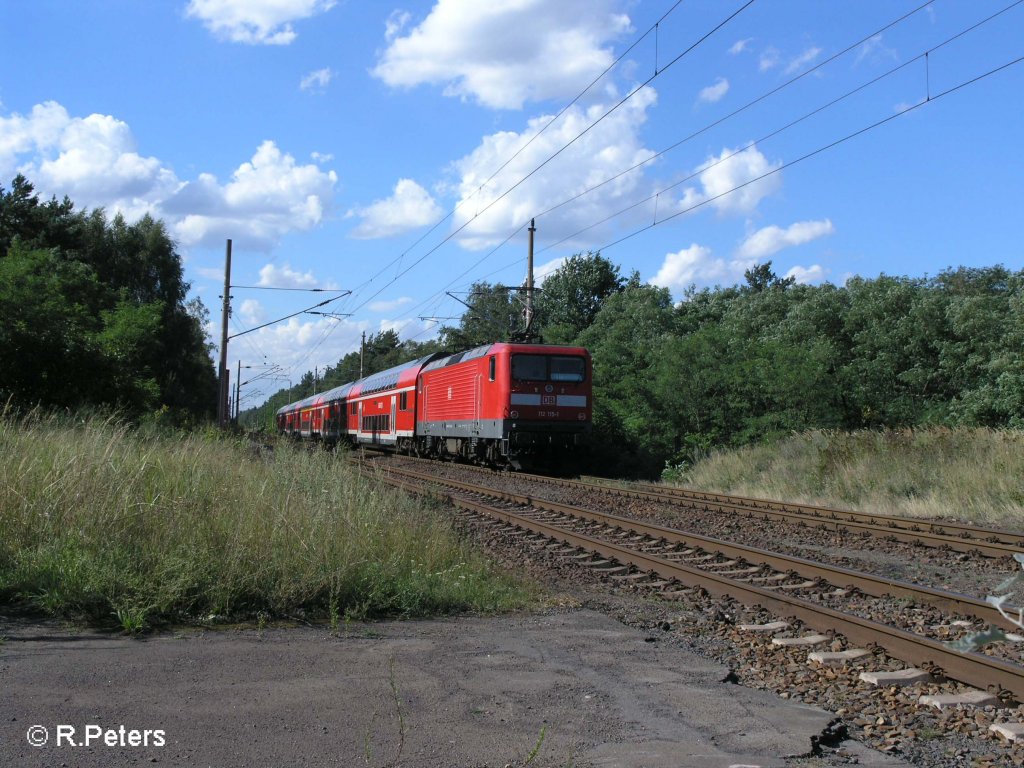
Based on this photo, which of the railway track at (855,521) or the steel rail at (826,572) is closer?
the steel rail at (826,572)

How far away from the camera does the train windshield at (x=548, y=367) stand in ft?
72.9

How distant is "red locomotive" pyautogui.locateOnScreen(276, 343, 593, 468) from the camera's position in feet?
72.7

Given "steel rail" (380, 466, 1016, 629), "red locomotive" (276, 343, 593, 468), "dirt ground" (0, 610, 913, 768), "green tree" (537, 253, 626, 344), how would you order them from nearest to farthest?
1. "dirt ground" (0, 610, 913, 768)
2. "steel rail" (380, 466, 1016, 629)
3. "red locomotive" (276, 343, 593, 468)
4. "green tree" (537, 253, 626, 344)

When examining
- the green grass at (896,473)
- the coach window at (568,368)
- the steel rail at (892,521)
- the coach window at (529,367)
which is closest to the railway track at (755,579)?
the steel rail at (892,521)

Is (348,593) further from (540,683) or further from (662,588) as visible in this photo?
(662,588)

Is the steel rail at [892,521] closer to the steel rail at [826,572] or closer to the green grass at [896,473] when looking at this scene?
the green grass at [896,473]

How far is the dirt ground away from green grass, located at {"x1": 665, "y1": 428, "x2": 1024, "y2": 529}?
989cm

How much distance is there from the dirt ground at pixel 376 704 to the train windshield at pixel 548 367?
16178 millimetres

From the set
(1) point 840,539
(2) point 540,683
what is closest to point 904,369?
(1) point 840,539

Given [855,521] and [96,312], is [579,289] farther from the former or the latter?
[855,521]

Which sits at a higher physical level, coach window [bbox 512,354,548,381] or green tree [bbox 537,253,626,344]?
green tree [bbox 537,253,626,344]

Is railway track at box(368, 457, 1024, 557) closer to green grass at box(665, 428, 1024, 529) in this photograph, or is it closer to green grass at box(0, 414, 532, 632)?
green grass at box(665, 428, 1024, 529)

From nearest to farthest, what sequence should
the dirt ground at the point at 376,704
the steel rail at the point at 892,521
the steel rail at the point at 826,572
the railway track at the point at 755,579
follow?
the dirt ground at the point at 376,704 → the railway track at the point at 755,579 → the steel rail at the point at 826,572 → the steel rail at the point at 892,521

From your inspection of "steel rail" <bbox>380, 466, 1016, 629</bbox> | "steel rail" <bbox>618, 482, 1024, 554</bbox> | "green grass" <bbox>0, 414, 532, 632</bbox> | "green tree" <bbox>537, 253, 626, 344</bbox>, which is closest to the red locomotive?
"steel rail" <bbox>618, 482, 1024, 554</bbox>
